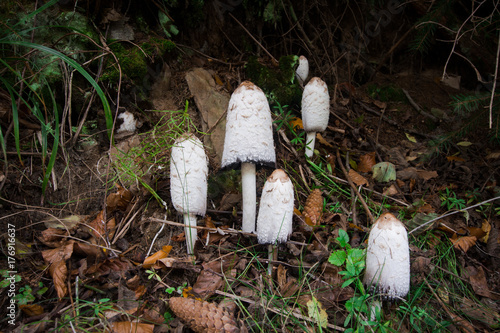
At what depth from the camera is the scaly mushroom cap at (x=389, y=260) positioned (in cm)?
172

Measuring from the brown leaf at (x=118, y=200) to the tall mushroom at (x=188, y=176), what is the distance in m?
0.56

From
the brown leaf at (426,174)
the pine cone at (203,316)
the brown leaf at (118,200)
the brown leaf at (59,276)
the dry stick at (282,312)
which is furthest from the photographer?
the brown leaf at (426,174)

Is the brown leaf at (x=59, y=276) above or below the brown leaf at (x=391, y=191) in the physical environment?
below

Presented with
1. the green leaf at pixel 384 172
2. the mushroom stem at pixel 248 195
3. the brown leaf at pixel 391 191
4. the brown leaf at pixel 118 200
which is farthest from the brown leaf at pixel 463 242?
the brown leaf at pixel 118 200

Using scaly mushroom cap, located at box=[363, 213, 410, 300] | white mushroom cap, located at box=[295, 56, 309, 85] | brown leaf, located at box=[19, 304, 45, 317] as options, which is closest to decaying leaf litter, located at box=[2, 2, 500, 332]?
brown leaf, located at box=[19, 304, 45, 317]

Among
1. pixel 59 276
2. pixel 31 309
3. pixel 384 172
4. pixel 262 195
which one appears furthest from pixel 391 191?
pixel 31 309

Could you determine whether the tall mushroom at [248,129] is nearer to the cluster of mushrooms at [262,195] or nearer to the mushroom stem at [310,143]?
the cluster of mushrooms at [262,195]

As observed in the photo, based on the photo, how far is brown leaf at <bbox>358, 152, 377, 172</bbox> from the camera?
335 cm

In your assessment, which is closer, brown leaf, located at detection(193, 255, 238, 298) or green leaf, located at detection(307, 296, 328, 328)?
green leaf, located at detection(307, 296, 328, 328)

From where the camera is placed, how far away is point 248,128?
2.12 meters

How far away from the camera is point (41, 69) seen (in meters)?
2.42

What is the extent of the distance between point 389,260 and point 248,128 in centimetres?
121

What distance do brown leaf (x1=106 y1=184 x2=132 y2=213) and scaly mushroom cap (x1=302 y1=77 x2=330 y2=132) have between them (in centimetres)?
188

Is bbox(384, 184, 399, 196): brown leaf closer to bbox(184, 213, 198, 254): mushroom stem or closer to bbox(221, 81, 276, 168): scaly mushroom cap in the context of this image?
bbox(221, 81, 276, 168): scaly mushroom cap
